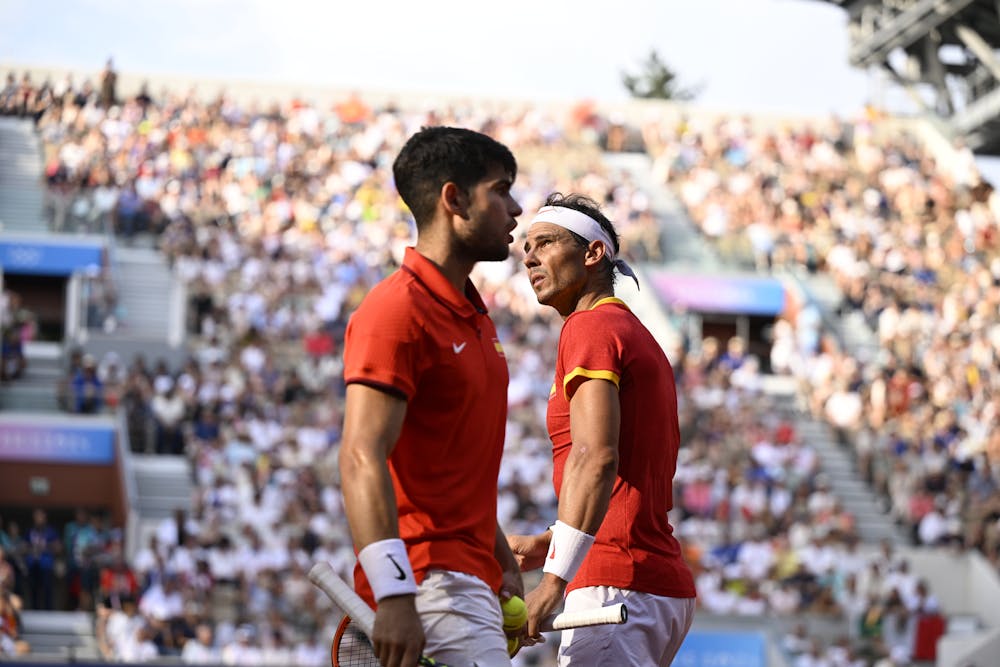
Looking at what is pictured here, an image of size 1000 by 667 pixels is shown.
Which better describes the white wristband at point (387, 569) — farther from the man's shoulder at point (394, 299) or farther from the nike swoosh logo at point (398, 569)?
the man's shoulder at point (394, 299)

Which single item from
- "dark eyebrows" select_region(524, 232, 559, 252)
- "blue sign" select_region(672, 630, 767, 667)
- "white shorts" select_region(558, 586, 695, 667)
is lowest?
"blue sign" select_region(672, 630, 767, 667)

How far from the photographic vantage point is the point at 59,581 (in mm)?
18641

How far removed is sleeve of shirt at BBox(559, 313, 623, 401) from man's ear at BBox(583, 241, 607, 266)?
0.90ft

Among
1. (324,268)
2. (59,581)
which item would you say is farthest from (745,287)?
(59,581)

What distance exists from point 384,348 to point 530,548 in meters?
1.62

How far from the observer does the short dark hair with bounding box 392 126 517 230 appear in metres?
4.10

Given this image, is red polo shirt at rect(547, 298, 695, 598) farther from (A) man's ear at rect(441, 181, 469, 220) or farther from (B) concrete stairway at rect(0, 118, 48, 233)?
(B) concrete stairway at rect(0, 118, 48, 233)

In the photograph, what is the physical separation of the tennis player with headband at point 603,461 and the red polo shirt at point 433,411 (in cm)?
68

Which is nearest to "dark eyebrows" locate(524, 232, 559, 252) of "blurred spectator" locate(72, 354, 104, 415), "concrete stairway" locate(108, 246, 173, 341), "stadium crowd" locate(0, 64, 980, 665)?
"stadium crowd" locate(0, 64, 980, 665)

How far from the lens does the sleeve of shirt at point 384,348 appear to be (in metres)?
3.84

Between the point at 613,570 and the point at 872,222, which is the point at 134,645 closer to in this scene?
the point at 613,570

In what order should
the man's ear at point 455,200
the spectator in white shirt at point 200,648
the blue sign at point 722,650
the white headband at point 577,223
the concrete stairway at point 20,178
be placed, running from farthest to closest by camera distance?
1. the concrete stairway at point 20,178
2. the blue sign at point 722,650
3. the spectator in white shirt at point 200,648
4. the white headband at point 577,223
5. the man's ear at point 455,200

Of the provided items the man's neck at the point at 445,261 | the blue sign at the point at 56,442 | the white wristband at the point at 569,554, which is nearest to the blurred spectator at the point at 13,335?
→ the blue sign at the point at 56,442

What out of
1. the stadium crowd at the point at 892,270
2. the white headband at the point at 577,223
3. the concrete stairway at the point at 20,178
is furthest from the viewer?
the concrete stairway at the point at 20,178
